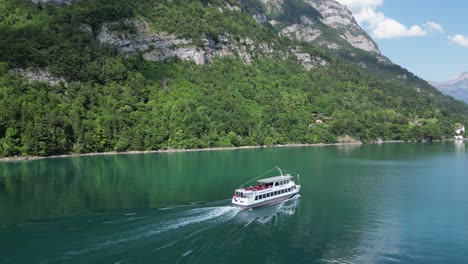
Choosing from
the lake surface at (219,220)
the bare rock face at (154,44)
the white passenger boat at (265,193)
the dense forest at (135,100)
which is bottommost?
the lake surface at (219,220)

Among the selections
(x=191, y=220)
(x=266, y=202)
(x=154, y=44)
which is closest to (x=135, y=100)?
(x=154, y=44)

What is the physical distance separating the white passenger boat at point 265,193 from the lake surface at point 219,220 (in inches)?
46.3

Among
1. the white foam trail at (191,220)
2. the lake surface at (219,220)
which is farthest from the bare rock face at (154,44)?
the white foam trail at (191,220)

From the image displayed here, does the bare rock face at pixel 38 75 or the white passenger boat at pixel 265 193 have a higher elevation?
the bare rock face at pixel 38 75

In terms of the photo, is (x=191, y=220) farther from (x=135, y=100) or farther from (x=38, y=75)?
(x=38, y=75)

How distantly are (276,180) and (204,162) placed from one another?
45.3m

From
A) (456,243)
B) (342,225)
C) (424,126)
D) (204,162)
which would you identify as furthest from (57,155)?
(424,126)

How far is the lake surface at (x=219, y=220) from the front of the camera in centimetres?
3198

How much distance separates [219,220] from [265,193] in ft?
34.0

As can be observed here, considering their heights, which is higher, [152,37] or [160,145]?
[152,37]

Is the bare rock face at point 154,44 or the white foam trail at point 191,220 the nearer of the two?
the white foam trail at point 191,220

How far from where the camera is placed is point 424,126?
19225 cm

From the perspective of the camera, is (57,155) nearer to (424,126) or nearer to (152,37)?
(152,37)

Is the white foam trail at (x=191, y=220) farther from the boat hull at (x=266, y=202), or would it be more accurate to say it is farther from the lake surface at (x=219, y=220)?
the boat hull at (x=266, y=202)
